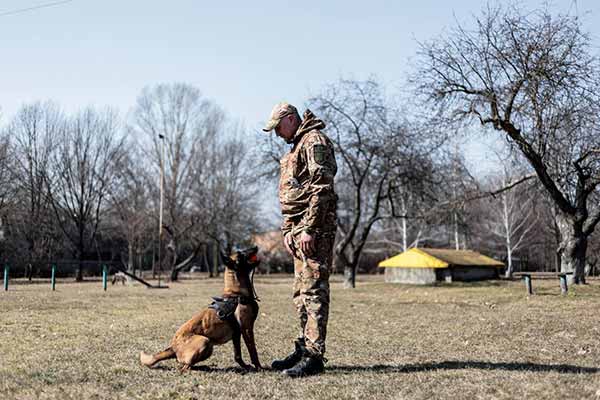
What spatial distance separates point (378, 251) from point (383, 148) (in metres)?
33.2

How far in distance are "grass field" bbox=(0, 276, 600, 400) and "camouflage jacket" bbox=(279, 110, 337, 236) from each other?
51.0 inches

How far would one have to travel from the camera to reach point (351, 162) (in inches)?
974

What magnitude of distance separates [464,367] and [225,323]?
2.17 meters

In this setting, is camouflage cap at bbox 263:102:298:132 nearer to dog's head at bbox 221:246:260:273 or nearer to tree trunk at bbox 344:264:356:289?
dog's head at bbox 221:246:260:273

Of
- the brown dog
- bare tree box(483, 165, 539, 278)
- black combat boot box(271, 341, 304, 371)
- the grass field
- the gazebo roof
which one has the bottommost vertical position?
the grass field

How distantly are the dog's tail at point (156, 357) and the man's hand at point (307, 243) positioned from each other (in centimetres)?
142

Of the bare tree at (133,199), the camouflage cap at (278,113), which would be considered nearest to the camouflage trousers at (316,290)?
the camouflage cap at (278,113)

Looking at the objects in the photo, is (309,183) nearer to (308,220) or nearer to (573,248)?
(308,220)

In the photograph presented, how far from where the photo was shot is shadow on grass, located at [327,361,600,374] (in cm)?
493

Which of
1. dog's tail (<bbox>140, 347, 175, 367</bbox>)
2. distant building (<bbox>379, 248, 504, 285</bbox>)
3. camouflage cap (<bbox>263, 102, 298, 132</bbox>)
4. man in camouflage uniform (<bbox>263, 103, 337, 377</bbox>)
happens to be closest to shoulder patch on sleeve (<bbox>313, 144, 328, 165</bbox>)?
man in camouflage uniform (<bbox>263, 103, 337, 377</bbox>)

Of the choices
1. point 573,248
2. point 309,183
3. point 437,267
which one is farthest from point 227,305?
point 437,267

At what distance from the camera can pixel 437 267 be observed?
91.0ft

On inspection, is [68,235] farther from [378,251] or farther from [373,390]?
[373,390]

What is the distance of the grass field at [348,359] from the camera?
4.19 meters
